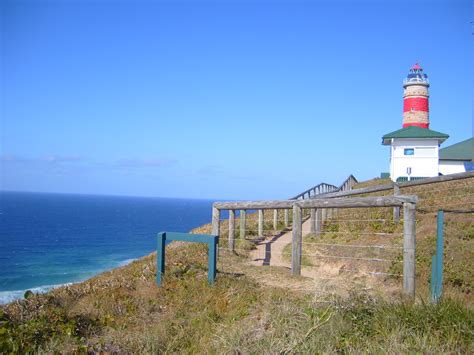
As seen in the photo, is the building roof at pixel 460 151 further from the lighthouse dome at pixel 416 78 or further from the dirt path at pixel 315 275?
the dirt path at pixel 315 275

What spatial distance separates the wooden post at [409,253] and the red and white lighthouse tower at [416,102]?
28919mm

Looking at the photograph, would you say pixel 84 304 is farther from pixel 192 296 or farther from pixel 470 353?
pixel 470 353

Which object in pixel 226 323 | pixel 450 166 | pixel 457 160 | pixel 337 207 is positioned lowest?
pixel 226 323

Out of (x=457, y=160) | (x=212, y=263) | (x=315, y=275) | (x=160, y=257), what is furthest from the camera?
(x=457, y=160)

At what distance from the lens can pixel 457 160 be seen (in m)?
35.0

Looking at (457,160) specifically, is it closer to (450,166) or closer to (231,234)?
(450,166)

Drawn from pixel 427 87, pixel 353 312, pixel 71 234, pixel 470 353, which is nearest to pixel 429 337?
pixel 470 353

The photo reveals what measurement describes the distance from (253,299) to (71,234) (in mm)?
64903

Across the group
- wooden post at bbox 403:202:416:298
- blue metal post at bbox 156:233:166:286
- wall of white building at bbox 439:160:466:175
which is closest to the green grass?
blue metal post at bbox 156:233:166:286

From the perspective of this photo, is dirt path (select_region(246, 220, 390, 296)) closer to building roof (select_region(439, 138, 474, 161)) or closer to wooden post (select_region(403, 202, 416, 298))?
wooden post (select_region(403, 202, 416, 298))

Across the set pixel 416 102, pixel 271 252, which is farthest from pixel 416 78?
pixel 271 252

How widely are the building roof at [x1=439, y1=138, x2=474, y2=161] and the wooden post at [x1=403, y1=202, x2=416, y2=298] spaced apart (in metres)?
32.0

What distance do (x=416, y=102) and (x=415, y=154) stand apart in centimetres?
766

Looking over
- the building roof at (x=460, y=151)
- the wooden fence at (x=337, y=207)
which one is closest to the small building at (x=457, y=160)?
the building roof at (x=460, y=151)
